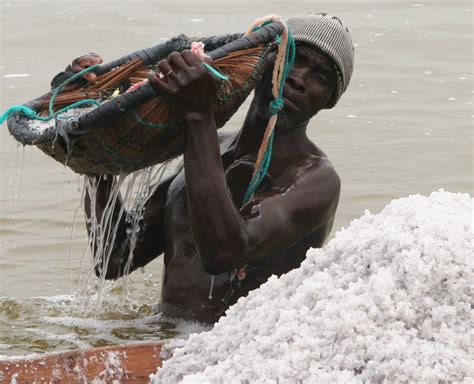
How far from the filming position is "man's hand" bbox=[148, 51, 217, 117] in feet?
9.27

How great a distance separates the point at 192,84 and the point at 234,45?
10.7 inches

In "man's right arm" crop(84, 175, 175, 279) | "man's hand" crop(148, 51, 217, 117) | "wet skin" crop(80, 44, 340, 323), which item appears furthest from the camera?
"man's right arm" crop(84, 175, 175, 279)

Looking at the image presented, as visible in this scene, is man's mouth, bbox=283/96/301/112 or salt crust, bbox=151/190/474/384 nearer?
salt crust, bbox=151/190/474/384

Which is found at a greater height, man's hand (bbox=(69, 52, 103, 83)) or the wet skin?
man's hand (bbox=(69, 52, 103, 83))

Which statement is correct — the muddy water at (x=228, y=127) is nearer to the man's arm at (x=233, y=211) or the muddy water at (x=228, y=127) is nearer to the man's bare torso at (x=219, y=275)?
the man's bare torso at (x=219, y=275)

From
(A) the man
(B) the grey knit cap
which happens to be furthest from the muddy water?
(B) the grey knit cap


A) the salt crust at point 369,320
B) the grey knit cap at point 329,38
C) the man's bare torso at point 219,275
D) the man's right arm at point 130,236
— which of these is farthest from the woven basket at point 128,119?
the salt crust at point 369,320

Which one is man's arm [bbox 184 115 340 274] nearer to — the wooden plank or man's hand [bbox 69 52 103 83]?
the wooden plank

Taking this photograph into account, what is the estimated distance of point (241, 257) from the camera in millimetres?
3068

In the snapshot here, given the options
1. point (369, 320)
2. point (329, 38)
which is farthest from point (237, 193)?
point (369, 320)

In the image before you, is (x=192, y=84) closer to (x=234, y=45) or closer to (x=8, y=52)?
(x=234, y=45)

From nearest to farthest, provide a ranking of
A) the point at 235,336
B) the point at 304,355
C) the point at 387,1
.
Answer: the point at 304,355
the point at 235,336
the point at 387,1

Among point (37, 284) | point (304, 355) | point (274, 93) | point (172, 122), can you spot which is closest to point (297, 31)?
point (274, 93)

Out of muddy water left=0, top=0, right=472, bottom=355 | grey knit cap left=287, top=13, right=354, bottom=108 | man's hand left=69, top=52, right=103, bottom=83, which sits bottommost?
muddy water left=0, top=0, right=472, bottom=355
